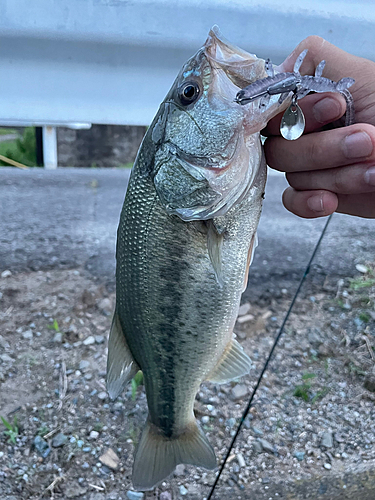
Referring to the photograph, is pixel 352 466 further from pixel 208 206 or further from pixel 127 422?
pixel 208 206

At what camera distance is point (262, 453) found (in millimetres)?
1705

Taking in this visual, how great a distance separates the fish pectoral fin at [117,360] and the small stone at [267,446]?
79 cm

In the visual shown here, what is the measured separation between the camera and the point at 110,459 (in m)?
1.68

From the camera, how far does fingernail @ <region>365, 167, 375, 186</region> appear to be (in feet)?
3.47

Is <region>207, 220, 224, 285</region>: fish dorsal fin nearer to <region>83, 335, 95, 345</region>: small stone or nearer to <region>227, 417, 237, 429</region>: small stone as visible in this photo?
<region>227, 417, 237, 429</region>: small stone

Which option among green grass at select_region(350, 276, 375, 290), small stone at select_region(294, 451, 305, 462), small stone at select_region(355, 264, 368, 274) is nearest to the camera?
small stone at select_region(294, 451, 305, 462)

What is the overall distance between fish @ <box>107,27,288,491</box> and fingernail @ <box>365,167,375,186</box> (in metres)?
0.27

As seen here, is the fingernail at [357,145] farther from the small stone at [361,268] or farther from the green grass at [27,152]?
the green grass at [27,152]

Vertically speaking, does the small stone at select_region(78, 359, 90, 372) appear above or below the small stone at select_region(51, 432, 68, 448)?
above

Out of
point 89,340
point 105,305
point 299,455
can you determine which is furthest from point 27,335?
point 299,455

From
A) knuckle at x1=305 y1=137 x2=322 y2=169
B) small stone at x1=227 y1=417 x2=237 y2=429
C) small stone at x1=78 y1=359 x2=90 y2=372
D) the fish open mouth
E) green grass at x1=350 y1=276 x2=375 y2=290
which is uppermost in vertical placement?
the fish open mouth

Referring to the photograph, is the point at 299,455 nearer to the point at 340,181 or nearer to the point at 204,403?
the point at 204,403

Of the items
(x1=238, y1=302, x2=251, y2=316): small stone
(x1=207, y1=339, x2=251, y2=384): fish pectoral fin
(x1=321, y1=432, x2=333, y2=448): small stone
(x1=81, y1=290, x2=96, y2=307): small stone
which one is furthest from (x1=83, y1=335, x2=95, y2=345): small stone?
(x1=321, y1=432, x2=333, y2=448): small stone

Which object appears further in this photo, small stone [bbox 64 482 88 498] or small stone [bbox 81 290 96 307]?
small stone [bbox 81 290 96 307]
